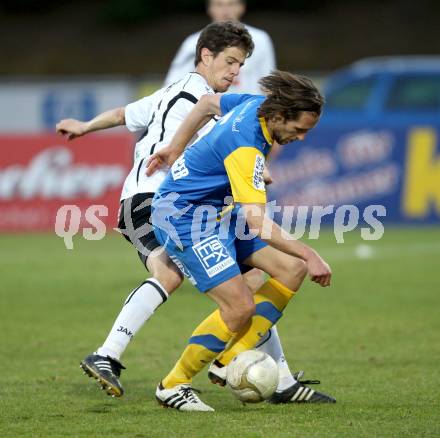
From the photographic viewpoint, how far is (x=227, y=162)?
216 inches

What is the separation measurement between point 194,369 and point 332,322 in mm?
3366

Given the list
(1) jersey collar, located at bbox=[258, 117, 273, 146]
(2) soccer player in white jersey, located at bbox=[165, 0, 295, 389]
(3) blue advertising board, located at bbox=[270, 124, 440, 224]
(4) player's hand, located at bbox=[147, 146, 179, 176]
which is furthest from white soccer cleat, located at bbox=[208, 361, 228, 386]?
(3) blue advertising board, located at bbox=[270, 124, 440, 224]

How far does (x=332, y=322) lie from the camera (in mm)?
8984

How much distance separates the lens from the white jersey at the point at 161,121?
628 centimetres

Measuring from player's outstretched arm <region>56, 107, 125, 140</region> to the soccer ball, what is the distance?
66.3 inches

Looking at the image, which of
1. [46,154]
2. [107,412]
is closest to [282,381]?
[107,412]

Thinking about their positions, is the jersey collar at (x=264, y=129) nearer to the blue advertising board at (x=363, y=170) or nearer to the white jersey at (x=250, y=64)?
the white jersey at (x=250, y=64)

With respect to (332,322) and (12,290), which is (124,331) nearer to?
(332,322)

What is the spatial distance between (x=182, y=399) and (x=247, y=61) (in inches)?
141

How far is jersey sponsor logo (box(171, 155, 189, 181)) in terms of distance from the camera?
19.1 feet

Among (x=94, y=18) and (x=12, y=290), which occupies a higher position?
(x=94, y=18)

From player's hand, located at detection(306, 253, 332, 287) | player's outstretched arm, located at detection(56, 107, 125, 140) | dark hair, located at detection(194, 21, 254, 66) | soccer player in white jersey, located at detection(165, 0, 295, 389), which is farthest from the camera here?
soccer player in white jersey, located at detection(165, 0, 295, 389)

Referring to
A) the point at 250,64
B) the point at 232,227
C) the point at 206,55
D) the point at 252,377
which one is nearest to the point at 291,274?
the point at 232,227

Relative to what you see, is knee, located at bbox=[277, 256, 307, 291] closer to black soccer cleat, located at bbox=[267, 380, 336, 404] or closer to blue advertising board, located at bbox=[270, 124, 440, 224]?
black soccer cleat, located at bbox=[267, 380, 336, 404]
